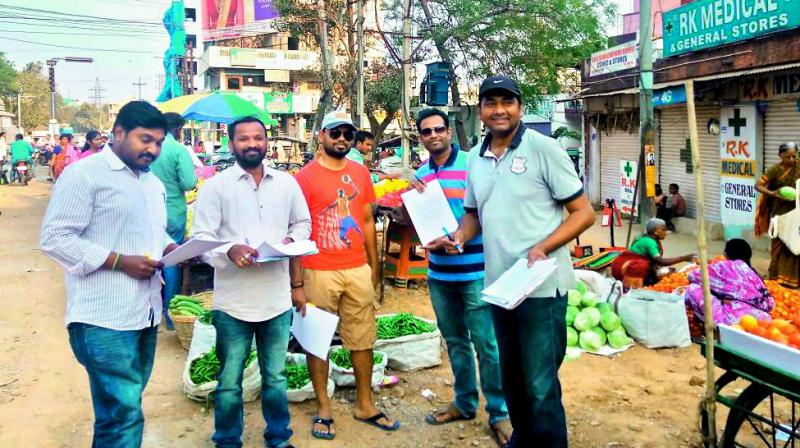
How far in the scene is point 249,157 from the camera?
3.69m

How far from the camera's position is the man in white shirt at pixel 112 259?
9.47 ft

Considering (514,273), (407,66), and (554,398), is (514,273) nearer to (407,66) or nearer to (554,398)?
(554,398)

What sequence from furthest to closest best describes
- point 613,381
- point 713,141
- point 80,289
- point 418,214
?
1. point 713,141
2. point 613,381
3. point 418,214
4. point 80,289

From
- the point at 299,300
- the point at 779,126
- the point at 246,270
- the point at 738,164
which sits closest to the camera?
the point at 246,270

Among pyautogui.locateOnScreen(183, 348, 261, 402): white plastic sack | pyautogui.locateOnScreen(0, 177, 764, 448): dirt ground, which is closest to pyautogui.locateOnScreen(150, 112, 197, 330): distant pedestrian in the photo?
pyautogui.locateOnScreen(0, 177, 764, 448): dirt ground

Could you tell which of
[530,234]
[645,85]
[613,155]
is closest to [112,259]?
[530,234]

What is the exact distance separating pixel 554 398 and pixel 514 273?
2.21 ft

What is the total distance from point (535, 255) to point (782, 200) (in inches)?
270

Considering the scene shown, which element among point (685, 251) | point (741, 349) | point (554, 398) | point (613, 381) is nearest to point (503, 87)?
point (554, 398)

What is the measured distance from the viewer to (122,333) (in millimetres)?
2990

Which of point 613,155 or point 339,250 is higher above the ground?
point 613,155

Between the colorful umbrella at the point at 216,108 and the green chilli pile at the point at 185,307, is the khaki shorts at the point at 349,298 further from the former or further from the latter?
the colorful umbrella at the point at 216,108

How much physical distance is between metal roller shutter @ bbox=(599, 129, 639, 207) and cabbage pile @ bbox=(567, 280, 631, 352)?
986 centimetres

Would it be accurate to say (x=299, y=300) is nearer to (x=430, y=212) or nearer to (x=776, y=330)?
(x=430, y=212)
